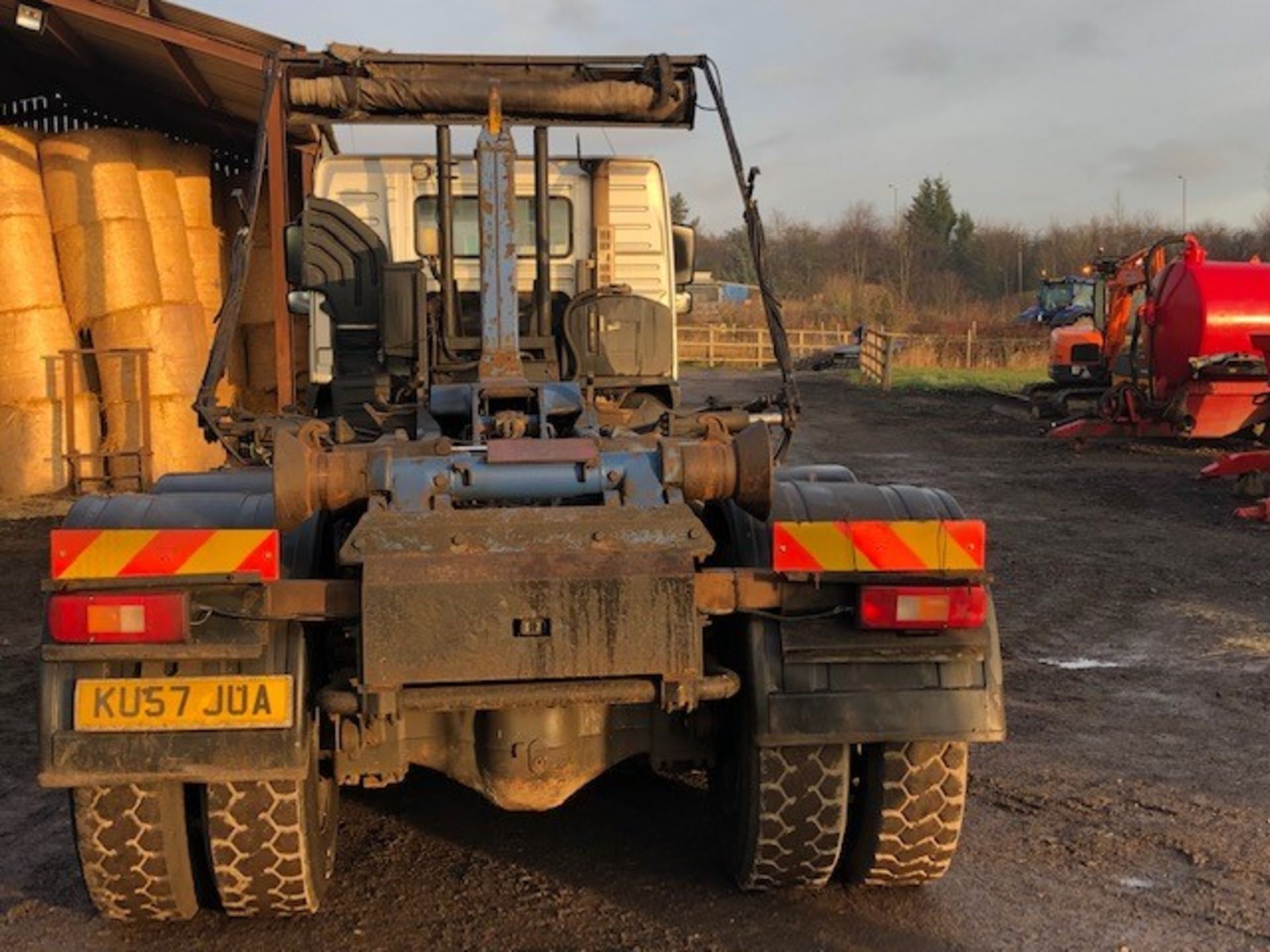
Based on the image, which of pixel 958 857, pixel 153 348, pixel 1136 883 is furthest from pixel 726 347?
pixel 1136 883

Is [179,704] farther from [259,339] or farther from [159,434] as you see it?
Result: [259,339]

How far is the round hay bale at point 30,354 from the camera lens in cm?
1140

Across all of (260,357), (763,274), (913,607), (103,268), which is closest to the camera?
(913,607)

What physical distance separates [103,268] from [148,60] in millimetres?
1839

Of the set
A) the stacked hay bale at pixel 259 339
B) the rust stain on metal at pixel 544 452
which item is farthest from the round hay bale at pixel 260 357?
the rust stain on metal at pixel 544 452

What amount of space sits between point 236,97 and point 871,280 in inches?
2627

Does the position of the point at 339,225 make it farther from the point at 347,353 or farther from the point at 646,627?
the point at 646,627

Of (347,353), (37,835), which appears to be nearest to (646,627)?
(37,835)

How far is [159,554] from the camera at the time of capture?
334 centimetres

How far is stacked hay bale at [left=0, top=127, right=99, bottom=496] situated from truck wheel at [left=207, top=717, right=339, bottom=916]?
896 centimetres

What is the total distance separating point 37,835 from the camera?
14.6 feet

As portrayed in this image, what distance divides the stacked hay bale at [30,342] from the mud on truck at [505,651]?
26.9 feet

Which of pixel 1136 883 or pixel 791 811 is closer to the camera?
pixel 791 811

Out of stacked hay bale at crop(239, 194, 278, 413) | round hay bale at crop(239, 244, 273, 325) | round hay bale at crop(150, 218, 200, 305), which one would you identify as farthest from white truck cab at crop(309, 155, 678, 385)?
stacked hay bale at crop(239, 194, 278, 413)
